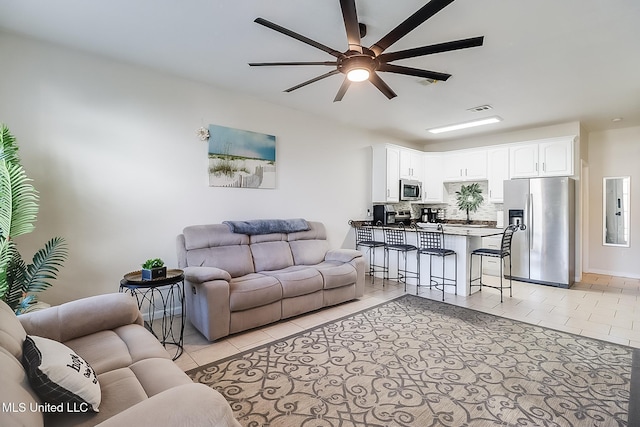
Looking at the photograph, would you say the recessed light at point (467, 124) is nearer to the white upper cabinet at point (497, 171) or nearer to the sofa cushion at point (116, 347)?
the white upper cabinet at point (497, 171)

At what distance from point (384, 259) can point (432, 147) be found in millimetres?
3380

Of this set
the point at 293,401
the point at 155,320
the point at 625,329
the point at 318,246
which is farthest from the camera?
the point at 318,246

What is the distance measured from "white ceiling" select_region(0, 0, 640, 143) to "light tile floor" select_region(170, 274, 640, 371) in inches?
108

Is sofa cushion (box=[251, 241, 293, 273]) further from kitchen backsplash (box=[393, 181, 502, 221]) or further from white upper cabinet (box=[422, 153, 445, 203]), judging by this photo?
white upper cabinet (box=[422, 153, 445, 203])

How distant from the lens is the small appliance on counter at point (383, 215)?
5.99 metres

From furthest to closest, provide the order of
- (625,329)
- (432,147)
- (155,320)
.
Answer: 1. (432,147)
2. (155,320)
3. (625,329)

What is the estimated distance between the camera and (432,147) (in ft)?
23.7

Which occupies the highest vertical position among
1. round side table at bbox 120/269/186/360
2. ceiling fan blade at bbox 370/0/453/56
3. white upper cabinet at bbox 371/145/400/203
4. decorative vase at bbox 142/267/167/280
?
ceiling fan blade at bbox 370/0/453/56

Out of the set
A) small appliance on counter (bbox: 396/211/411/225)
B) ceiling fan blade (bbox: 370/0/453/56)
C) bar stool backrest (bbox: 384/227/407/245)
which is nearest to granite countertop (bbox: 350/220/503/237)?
bar stool backrest (bbox: 384/227/407/245)

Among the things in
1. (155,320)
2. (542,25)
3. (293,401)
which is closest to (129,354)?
(293,401)

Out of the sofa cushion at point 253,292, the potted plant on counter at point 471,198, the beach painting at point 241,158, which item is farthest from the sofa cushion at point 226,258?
the potted plant on counter at point 471,198

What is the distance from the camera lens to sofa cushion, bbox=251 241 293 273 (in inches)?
150

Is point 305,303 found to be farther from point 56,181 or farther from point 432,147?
point 432,147

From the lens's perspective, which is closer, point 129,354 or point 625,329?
point 129,354
